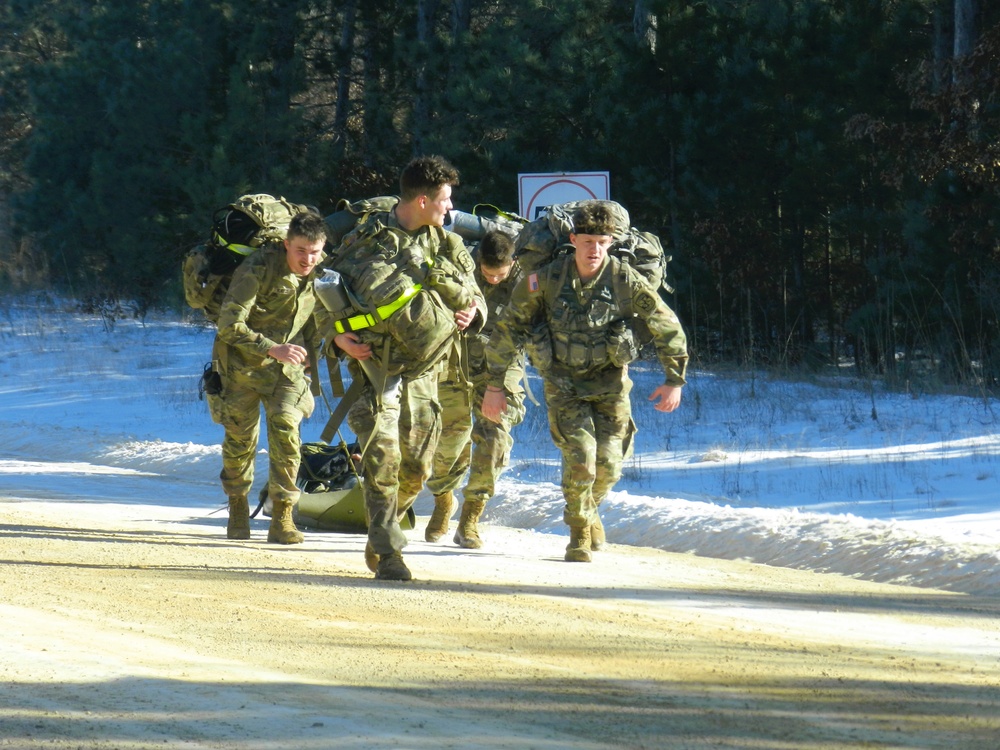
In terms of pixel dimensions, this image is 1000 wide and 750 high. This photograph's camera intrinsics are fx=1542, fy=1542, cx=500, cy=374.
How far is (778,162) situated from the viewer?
64.6ft

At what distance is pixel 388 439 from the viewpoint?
789 cm

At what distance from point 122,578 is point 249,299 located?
6.38 feet

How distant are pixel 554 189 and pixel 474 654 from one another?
7337 mm

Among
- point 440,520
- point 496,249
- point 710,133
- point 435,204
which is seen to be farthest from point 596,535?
point 710,133

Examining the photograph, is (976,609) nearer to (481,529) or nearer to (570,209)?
(570,209)

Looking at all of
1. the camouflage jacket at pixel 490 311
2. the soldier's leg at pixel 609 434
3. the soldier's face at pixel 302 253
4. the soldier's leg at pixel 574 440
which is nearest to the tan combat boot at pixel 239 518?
the soldier's face at pixel 302 253

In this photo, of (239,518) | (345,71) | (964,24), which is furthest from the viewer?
(345,71)

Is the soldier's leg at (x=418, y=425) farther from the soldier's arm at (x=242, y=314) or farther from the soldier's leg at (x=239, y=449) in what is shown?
the soldier's leg at (x=239, y=449)

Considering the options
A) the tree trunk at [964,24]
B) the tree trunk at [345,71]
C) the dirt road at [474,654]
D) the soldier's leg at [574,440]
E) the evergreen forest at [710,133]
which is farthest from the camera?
the tree trunk at [345,71]

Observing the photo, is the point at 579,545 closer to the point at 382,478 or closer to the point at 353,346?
the point at 382,478

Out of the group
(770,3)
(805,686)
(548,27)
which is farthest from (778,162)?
(805,686)

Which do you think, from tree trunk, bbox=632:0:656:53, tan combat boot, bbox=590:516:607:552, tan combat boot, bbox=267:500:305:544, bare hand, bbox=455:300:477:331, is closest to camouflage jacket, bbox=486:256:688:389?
bare hand, bbox=455:300:477:331

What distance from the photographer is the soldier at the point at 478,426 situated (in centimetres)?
940

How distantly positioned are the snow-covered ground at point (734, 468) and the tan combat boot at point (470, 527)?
1163mm
